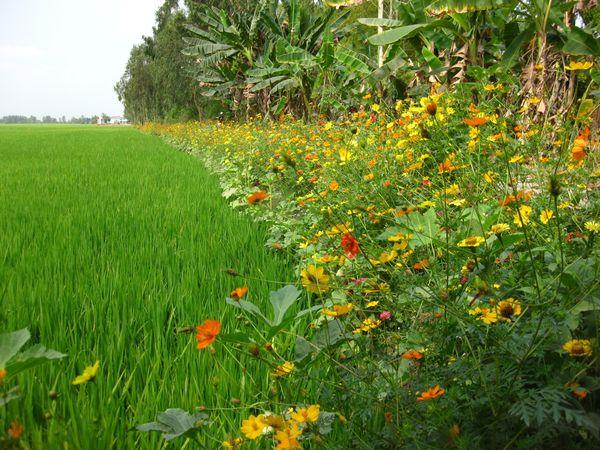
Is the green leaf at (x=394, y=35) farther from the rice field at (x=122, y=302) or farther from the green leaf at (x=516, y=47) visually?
the rice field at (x=122, y=302)

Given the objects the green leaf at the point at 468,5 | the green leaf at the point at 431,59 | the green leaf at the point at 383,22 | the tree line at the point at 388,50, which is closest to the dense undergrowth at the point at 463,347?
the tree line at the point at 388,50

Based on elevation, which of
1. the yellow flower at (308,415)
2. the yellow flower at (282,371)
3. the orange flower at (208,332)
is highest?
the orange flower at (208,332)

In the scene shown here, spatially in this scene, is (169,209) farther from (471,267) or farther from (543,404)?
(543,404)

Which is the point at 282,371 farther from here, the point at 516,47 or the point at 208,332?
the point at 516,47

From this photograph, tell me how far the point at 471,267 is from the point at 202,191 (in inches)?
142

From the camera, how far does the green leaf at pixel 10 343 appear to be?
79 cm

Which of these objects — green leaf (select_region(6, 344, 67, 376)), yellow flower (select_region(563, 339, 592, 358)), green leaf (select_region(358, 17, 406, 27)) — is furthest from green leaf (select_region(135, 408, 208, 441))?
green leaf (select_region(358, 17, 406, 27))

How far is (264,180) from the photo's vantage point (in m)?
3.64

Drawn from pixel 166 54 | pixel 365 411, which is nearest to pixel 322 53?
pixel 365 411

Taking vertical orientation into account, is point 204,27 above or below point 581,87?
above

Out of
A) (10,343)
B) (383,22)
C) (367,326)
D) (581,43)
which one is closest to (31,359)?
(10,343)

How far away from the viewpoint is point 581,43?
4.48 metres

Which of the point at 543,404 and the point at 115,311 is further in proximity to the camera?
the point at 115,311

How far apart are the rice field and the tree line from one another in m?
1.64
